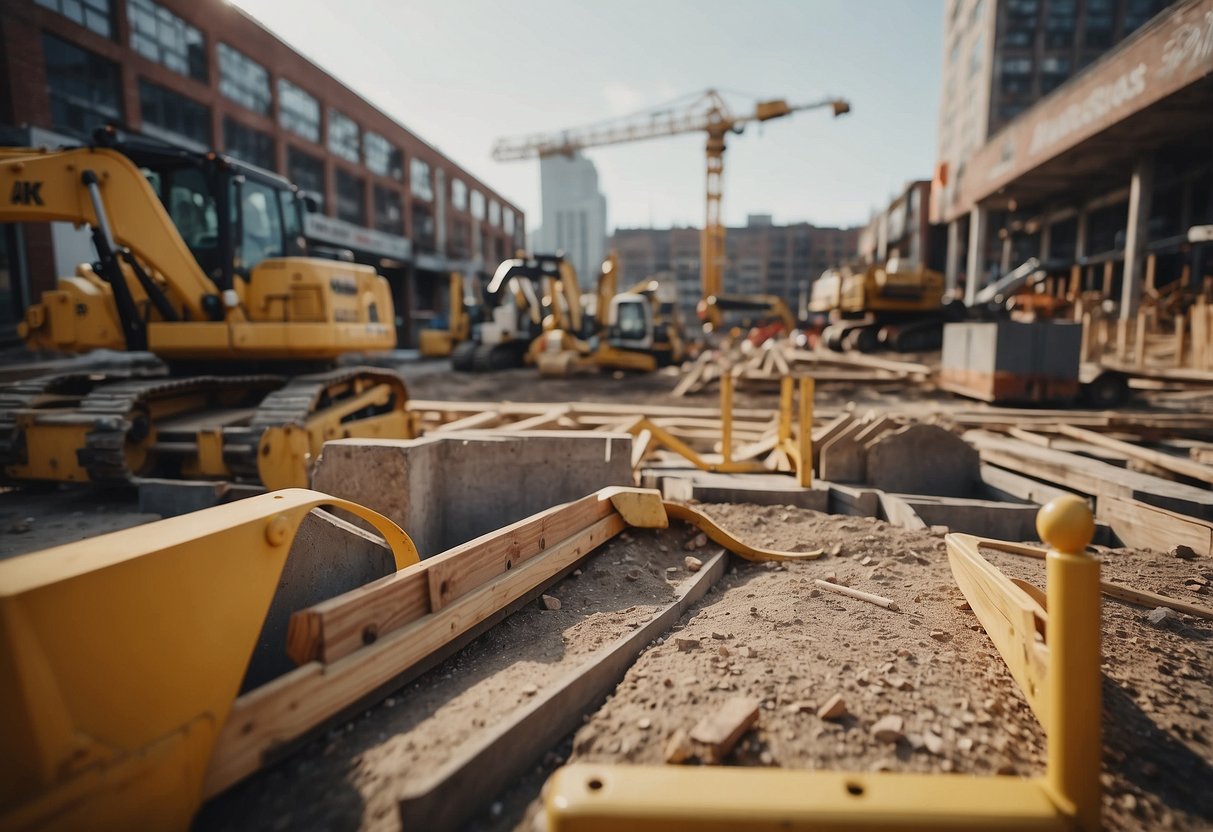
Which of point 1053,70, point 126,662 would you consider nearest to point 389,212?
point 126,662

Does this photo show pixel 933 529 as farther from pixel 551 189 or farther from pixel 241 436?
pixel 551 189

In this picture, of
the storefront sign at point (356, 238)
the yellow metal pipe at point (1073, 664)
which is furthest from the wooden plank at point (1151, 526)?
the storefront sign at point (356, 238)

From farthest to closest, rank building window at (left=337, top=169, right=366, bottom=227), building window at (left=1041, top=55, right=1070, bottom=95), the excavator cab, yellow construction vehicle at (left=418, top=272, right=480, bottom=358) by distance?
building window at (left=1041, top=55, right=1070, bottom=95) < building window at (left=337, top=169, right=366, bottom=227) < yellow construction vehicle at (left=418, top=272, right=480, bottom=358) < the excavator cab

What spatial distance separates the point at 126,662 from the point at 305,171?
104ft

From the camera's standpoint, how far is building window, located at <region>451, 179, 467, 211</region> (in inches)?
1635

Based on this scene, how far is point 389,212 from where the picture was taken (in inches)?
1371

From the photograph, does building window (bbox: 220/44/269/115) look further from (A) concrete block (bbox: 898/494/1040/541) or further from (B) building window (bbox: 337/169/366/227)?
(A) concrete block (bbox: 898/494/1040/541)

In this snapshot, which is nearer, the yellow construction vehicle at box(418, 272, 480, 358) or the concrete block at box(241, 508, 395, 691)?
the concrete block at box(241, 508, 395, 691)

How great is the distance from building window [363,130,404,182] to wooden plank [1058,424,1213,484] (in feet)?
111

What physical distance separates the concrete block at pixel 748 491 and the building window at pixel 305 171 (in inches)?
1055

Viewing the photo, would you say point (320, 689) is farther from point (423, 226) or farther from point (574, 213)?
point (574, 213)

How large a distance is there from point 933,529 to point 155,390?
6471mm

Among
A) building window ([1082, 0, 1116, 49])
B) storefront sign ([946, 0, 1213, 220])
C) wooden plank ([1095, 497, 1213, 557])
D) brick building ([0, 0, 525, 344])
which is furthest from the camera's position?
building window ([1082, 0, 1116, 49])

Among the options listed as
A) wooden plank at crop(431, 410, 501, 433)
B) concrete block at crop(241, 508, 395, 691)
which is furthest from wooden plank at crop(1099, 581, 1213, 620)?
wooden plank at crop(431, 410, 501, 433)
